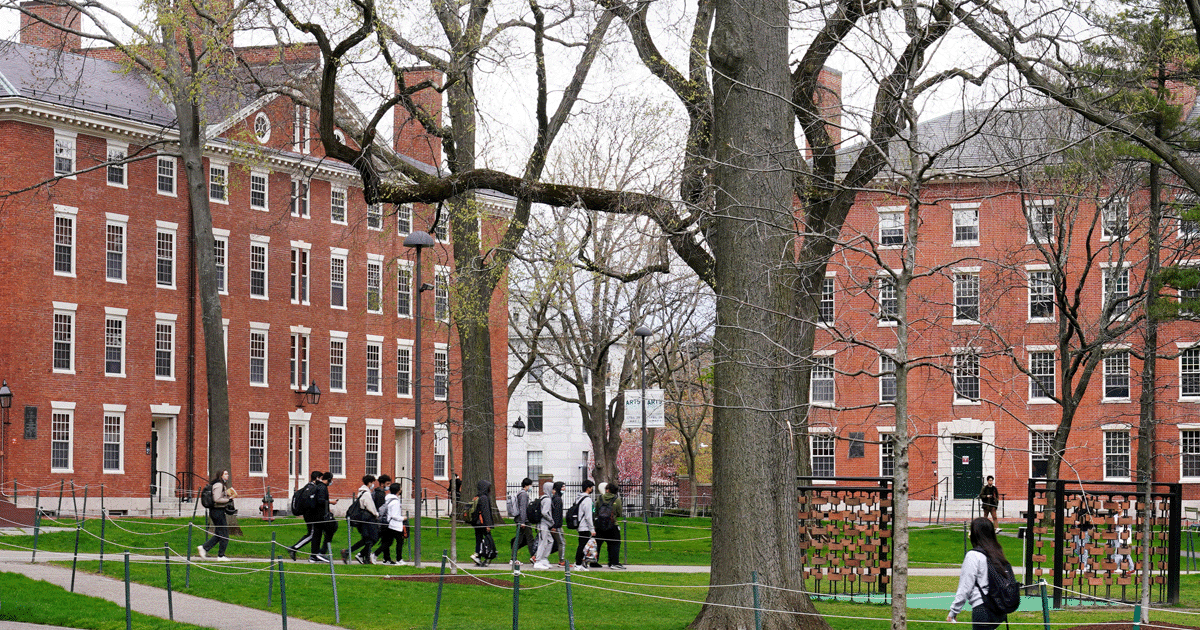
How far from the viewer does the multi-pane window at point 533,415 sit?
8394 centimetres

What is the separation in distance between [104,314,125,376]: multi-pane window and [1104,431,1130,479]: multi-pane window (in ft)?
116

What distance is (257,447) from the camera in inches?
2050

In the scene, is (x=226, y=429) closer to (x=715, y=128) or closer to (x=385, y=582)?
(x=385, y=582)

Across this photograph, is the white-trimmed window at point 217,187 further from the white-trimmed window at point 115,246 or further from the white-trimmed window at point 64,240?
the white-trimmed window at point 64,240

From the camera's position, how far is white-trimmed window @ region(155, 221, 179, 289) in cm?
4850

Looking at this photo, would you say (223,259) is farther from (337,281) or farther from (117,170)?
(337,281)

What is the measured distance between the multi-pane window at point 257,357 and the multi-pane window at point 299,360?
Result: 132 centimetres

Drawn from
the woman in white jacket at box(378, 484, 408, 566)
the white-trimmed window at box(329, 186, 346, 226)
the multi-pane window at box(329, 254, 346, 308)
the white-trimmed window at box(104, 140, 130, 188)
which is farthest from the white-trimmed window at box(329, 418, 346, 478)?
the woman in white jacket at box(378, 484, 408, 566)

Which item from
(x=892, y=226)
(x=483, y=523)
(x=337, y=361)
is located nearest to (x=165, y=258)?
(x=337, y=361)

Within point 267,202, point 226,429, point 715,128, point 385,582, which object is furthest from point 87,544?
point 267,202

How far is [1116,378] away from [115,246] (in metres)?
36.3

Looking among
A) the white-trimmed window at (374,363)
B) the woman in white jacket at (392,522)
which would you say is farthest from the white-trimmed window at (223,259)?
the woman in white jacket at (392,522)

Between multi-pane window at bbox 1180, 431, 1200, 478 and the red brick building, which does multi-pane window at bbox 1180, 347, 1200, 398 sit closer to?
multi-pane window at bbox 1180, 431, 1200, 478

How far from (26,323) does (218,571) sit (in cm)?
2396
